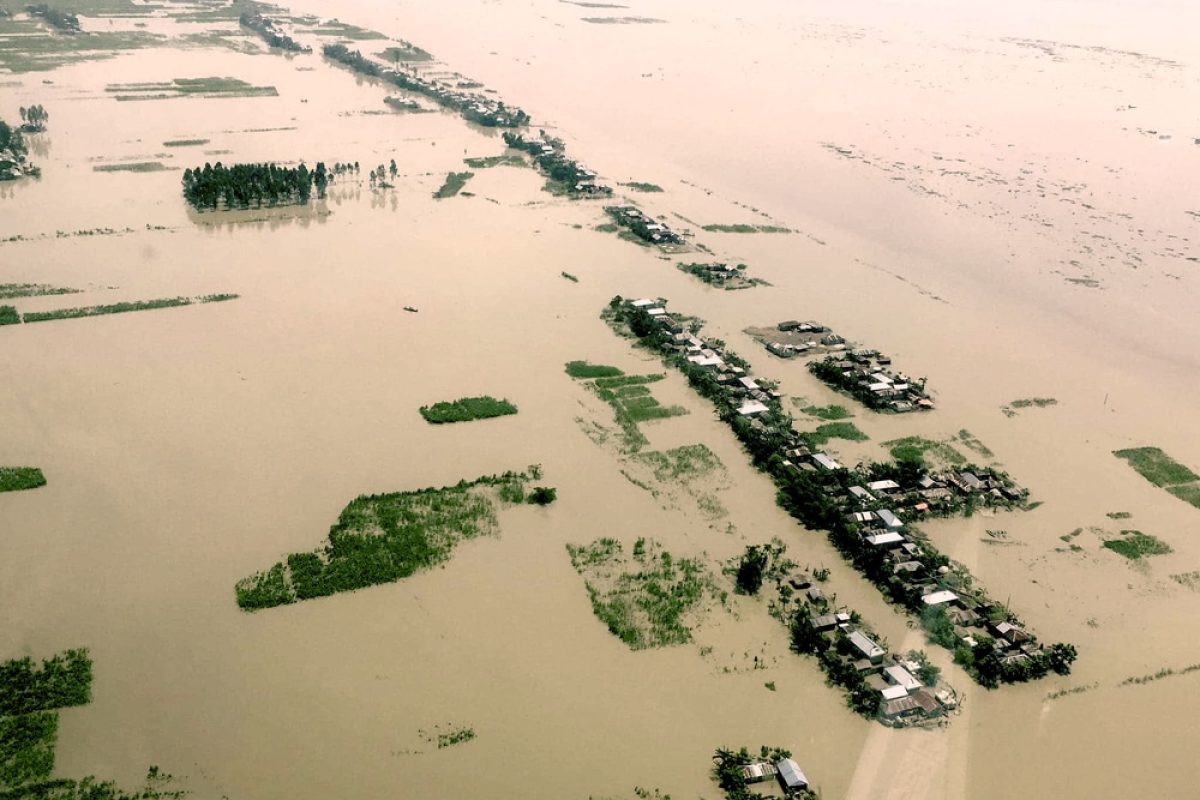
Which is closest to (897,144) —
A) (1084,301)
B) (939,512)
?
(1084,301)

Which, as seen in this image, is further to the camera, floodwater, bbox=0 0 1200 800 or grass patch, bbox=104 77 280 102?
grass patch, bbox=104 77 280 102

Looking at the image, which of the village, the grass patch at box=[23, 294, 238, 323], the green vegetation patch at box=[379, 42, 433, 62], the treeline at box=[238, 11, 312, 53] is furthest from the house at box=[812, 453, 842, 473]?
the treeline at box=[238, 11, 312, 53]

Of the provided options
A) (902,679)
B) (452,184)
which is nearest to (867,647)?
(902,679)

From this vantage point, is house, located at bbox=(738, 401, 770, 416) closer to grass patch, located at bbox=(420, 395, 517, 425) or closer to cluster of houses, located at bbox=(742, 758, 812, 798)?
grass patch, located at bbox=(420, 395, 517, 425)

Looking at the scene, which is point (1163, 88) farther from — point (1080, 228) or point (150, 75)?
point (150, 75)

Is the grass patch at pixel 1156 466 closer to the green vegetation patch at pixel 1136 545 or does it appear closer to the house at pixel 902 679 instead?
the green vegetation patch at pixel 1136 545

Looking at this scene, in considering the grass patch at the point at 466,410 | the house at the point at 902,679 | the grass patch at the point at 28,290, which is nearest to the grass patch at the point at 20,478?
the grass patch at the point at 466,410
